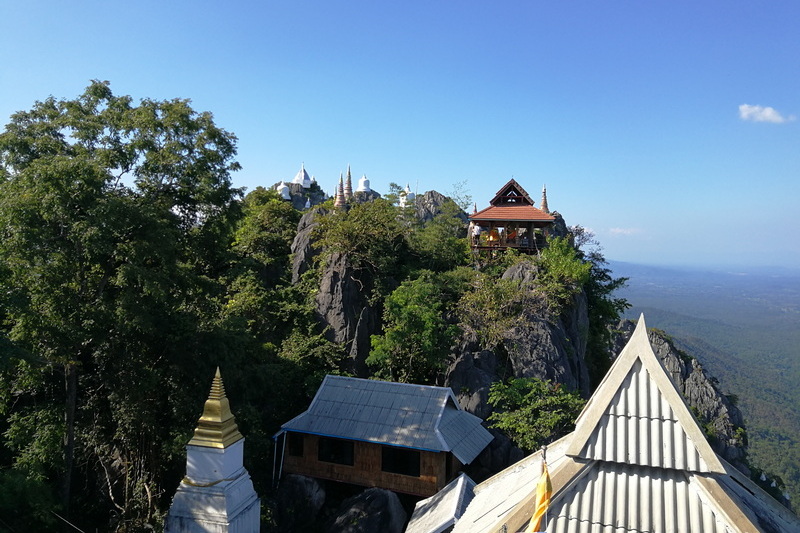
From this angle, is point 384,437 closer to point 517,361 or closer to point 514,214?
point 517,361

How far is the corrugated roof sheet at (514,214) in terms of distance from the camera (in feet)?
70.6

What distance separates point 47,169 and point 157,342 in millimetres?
4650

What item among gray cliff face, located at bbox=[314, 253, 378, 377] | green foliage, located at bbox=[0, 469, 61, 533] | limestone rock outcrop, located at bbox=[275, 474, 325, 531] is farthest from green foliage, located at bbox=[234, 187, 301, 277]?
green foliage, located at bbox=[0, 469, 61, 533]

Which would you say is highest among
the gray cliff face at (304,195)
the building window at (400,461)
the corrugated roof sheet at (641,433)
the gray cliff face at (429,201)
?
the gray cliff face at (304,195)

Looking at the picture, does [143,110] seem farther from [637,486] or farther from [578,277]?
[578,277]

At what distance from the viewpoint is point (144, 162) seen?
11734 millimetres

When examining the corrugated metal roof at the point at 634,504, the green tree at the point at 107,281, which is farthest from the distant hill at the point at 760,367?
the corrugated metal roof at the point at 634,504

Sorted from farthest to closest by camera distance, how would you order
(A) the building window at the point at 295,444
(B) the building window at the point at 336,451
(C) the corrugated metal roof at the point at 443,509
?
1. (A) the building window at the point at 295,444
2. (B) the building window at the point at 336,451
3. (C) the corrugated metal roof at the point at 443,509

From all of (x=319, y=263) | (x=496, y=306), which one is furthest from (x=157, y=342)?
(x=496, y=306)

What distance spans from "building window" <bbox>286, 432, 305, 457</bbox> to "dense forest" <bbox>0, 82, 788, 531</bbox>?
0.60 meters

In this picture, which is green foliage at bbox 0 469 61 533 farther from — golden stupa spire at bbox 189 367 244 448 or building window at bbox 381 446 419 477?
building window at bbox 381 446 419 477

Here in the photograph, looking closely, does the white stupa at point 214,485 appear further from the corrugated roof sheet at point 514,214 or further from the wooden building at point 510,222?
the corrugated roof sheet at point 514,214

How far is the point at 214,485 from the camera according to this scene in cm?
816

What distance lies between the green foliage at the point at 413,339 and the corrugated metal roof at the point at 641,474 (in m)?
10.7
